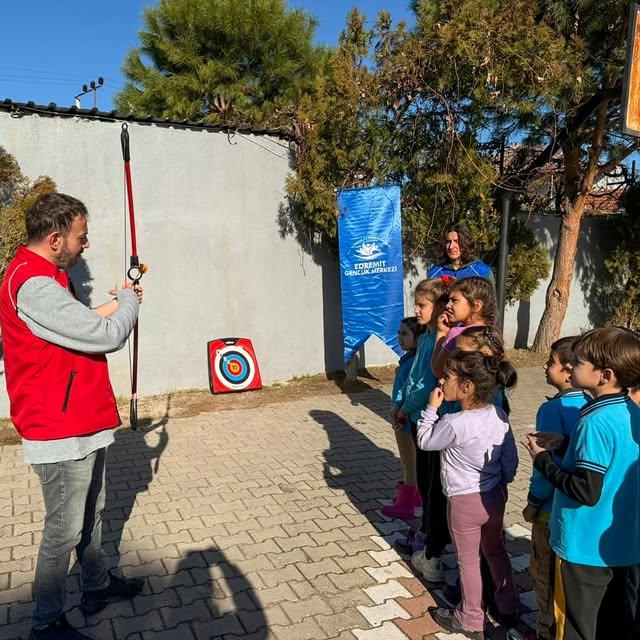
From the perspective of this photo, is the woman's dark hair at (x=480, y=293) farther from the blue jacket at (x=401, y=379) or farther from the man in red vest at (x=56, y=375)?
the man in red vest at (x=56, y=375)

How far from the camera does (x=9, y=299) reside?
2.57m

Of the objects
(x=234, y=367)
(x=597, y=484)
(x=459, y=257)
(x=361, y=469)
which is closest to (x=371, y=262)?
(x=234, y=367)

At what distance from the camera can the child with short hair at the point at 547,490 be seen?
2.55 meters

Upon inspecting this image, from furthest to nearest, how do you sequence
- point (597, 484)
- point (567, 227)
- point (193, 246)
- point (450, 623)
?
point (567, 227), point (193, 246), point (450, 623), point (597, 484)

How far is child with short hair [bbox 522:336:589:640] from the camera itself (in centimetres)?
255

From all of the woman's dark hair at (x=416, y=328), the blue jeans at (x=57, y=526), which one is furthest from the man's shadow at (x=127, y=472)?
the woman's dark hair at (x=416, y=328)

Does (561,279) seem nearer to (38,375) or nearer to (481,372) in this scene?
(481,372)

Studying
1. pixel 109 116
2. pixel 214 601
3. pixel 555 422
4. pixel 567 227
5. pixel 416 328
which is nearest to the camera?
pixel 555 422

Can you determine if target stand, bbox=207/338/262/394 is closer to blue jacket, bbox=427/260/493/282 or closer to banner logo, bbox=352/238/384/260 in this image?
banner logo, bbox=352/238/384/260

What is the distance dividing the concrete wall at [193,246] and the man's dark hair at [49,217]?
4.50m

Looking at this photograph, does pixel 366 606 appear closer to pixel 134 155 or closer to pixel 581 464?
pixel 581 464

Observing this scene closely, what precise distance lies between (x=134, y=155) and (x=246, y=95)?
8.66 meters

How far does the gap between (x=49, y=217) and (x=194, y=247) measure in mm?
5055

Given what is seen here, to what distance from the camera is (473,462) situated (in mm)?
2766
